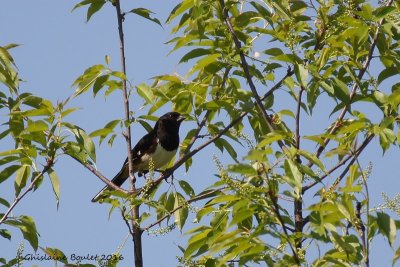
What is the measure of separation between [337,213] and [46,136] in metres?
1.51

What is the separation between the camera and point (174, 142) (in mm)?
7086

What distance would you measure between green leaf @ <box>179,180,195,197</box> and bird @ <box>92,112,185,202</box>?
236cm

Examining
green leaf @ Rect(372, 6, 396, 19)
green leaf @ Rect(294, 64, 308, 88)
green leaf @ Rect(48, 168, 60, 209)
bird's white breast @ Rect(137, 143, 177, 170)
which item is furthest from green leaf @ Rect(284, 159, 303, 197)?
bird's white breast @ Rect(137, 143, 177, 170)

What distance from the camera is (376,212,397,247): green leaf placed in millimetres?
2783

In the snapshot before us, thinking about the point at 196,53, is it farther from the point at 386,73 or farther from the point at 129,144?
the point at 386,73

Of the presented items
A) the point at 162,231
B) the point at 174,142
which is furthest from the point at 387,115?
the point at 174,142

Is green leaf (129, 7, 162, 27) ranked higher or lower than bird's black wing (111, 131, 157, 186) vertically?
lower

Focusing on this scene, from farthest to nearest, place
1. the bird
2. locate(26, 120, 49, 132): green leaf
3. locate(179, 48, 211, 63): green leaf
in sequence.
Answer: the bird → locate(179, 48, 211, 63): green leaf → locate(26, 120, 49, 132): green leaf

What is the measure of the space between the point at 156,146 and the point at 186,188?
273 cm

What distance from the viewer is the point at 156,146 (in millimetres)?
7082

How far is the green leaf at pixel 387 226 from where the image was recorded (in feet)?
9.13

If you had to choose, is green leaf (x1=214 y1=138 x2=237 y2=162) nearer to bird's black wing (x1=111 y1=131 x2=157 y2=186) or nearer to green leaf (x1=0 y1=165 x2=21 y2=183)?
green leaf (x1=0 y1=165 x2=21 y2=183)

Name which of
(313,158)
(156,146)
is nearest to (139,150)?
(156,146)

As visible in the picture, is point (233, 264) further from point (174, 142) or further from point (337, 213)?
point (174, 142)
